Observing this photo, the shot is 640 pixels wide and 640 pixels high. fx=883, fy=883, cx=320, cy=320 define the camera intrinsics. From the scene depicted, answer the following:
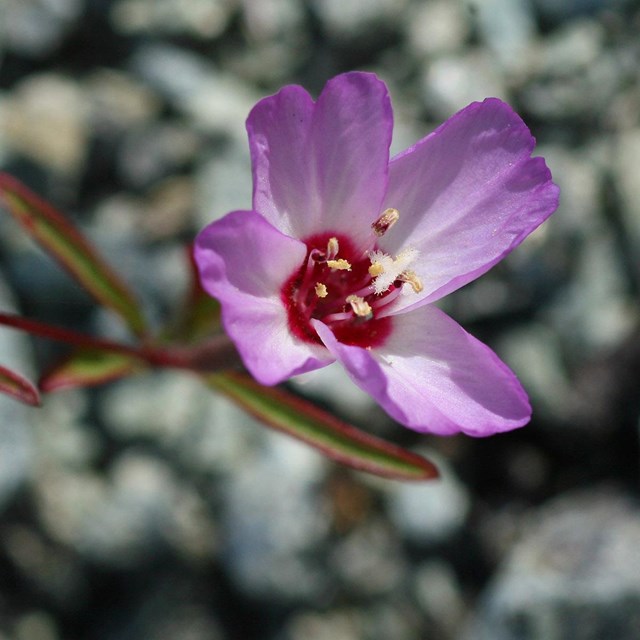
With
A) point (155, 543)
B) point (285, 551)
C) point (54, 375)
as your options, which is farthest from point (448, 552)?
point (54, 375)

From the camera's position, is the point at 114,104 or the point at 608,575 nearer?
the point at 608,575

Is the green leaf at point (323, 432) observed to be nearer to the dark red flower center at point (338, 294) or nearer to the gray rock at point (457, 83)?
the dark red flower center at point (338, 294)

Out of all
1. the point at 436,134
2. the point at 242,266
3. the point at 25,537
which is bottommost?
the point at 25,537

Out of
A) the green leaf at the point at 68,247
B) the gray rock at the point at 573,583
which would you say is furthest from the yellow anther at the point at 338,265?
the gray rock at the point at 573,583

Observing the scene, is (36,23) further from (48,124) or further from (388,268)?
(388,268)

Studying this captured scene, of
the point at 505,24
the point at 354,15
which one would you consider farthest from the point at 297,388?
the point at 505,24

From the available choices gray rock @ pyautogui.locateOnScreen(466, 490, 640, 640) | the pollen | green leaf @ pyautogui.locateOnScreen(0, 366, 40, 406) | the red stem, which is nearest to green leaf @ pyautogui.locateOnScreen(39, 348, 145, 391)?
the red stem

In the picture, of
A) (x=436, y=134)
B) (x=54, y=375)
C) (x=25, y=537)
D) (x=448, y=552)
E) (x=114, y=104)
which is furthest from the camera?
(x=114, y=104)

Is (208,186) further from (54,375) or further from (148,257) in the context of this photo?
(54,375)
